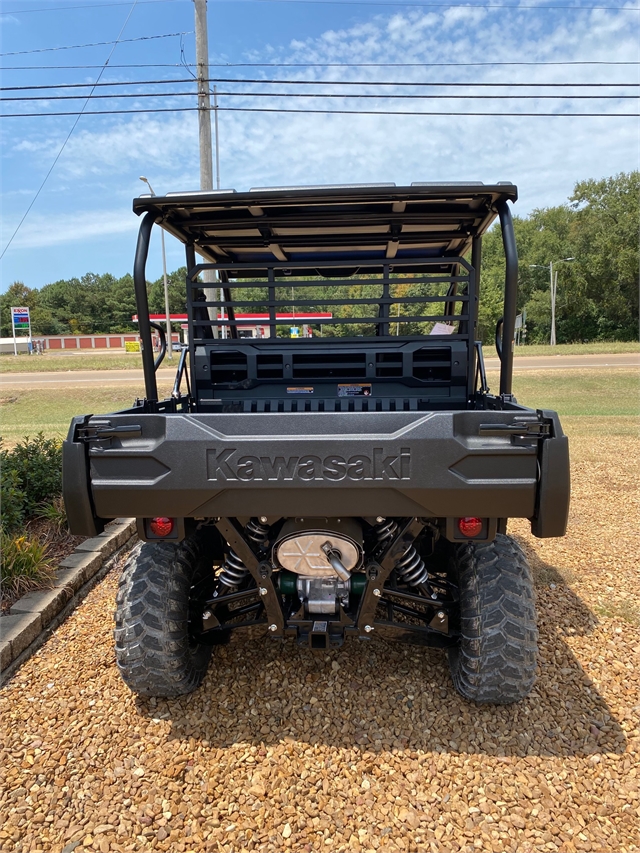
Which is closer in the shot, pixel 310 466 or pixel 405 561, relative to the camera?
pixel 310 466

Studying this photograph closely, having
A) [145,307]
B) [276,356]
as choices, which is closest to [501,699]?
[276,356]

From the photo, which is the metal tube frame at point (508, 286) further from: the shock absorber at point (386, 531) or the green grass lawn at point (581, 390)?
the green grass lawn at point (581, 390)

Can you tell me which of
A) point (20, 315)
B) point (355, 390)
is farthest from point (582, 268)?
point (355, 390)

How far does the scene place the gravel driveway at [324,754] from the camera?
1.97m

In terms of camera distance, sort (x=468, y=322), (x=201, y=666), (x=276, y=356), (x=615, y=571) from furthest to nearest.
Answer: (x=615, y=571), (x=276, y=356), (x=468, y=322), (x=201, y=666)

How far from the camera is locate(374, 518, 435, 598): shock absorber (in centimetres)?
232

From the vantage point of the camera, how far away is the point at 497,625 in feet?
7.76

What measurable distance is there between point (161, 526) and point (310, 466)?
2.28 ft

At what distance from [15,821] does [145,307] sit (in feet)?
6.91

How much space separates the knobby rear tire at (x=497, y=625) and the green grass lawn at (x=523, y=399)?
7094 mm

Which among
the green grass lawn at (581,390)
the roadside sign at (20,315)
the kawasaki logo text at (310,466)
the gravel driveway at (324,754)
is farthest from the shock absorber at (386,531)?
the roadside sign at (20,315)

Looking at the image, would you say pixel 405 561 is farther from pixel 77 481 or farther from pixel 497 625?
pixel 77 481

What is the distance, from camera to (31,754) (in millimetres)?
2361

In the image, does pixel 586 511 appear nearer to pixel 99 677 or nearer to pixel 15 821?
pixel 99 677
